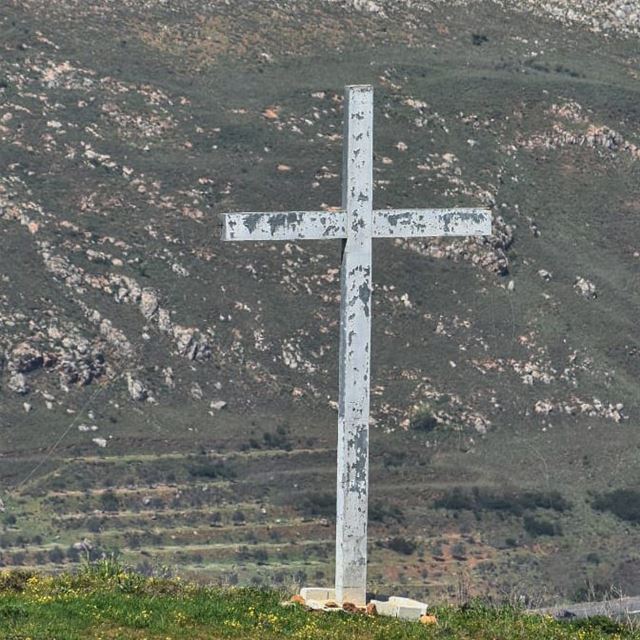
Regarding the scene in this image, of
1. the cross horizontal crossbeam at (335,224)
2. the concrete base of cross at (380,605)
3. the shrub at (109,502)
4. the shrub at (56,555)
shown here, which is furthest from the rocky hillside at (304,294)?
the cross horizontal crossbeam at (335,224)

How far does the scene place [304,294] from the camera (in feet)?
212

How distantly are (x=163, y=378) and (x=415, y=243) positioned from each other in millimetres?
11725

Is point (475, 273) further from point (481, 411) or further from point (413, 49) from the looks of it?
point (413, 49)

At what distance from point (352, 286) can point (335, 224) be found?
1.91 feet

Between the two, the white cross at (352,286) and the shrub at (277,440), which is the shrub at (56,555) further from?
the white cross at (352,286)

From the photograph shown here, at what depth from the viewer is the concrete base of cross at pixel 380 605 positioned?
18.7 meters

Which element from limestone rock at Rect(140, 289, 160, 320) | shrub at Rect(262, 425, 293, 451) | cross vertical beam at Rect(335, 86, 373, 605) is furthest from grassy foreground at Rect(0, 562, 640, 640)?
limestone rock at Rect(140, 289, 160, 320)

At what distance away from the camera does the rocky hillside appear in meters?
54.8

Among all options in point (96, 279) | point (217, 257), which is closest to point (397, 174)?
point (217, 257)

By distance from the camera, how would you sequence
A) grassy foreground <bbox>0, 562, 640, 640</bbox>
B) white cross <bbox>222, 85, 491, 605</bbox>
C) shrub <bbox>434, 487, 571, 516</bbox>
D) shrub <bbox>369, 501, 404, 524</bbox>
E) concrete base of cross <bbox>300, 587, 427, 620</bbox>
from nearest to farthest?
grassy foreground <bbox>0, 562, 640, 640</bbox> → concrete base of cross <bbox>300, 587, 427, 620</bbox> → white cross <bbox>222, 85, 491, 605</bbox> → shrub <bbox>369, 501, 404, 524</bbox> → shrub <bbox>434, 487, 571, 516</bbox>

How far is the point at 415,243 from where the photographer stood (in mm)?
67875

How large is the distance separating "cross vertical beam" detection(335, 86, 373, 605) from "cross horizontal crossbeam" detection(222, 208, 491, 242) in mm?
216

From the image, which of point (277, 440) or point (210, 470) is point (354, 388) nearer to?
point (210, 470)

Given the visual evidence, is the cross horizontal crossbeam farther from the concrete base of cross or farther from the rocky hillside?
the rocky hillside
